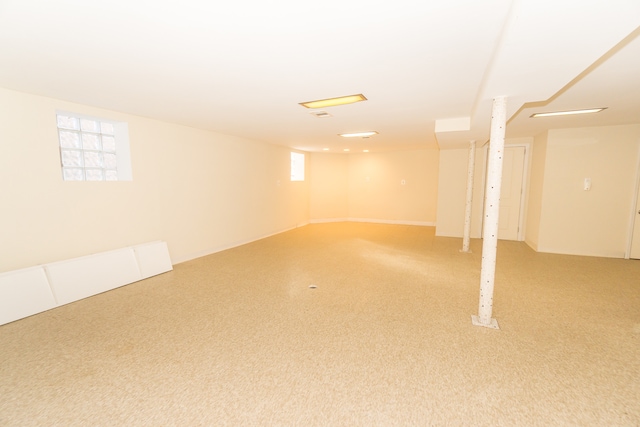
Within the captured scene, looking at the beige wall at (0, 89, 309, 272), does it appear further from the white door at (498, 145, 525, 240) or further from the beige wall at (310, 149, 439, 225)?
the white door at (498, 145, 525, 240)

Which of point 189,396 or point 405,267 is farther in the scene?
point 405,267

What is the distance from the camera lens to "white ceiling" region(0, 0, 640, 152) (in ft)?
5.46

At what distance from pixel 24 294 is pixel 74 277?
49 centimetres

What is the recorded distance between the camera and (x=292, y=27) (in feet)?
6.22

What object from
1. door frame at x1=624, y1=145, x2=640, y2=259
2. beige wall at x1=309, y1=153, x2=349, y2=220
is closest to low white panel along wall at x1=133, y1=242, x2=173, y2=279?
beige wall at x1=309, y1=153, x2=349, y2=220

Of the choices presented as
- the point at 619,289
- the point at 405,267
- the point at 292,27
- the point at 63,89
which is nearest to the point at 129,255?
the point at 63,89

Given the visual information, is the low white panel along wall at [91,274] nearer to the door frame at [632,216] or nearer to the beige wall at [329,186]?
the beige wall at [329,186]

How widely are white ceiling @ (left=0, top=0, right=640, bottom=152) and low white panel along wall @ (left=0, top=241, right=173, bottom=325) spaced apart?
6.93ft

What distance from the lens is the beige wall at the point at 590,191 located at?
17.4 ft

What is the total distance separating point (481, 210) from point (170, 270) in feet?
24.2

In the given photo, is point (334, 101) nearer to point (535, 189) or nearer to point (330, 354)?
point (330, 354)

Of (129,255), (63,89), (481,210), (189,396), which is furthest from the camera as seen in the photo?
(481,210)

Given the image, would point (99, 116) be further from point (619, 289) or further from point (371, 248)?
point (619, 289)

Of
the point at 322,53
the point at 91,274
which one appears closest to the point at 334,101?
the point at 322,53
